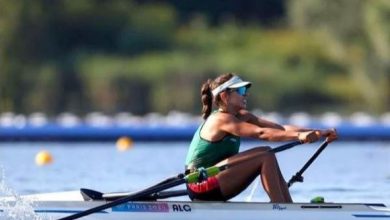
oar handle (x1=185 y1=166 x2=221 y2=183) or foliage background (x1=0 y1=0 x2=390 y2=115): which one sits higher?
foliage background (x1=0 y1=0 x2=390 y2=115)

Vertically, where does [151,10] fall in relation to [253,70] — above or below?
above

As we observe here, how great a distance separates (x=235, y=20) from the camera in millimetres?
42781

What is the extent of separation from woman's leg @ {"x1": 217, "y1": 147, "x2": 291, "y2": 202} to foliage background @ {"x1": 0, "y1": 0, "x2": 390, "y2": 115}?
23927 millimetres

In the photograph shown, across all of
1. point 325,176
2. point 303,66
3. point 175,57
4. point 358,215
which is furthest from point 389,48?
point 358,215

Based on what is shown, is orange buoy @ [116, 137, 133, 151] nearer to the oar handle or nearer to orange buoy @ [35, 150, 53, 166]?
orange buoy @ [35, 150, 53, 166]

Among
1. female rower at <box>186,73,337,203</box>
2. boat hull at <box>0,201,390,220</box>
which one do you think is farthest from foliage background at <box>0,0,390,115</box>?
boat hull at <box>0,201,390,220</box>

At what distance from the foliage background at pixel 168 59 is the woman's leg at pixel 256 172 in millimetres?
23927

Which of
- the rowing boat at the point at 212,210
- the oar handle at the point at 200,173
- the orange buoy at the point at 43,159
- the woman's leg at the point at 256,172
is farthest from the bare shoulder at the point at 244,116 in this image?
the orange buoy at the point at 43,159

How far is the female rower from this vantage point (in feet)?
34.1

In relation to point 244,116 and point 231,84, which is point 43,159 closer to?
point 244,116

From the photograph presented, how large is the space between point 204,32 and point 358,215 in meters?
29.9

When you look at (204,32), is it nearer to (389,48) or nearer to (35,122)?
(389,48)

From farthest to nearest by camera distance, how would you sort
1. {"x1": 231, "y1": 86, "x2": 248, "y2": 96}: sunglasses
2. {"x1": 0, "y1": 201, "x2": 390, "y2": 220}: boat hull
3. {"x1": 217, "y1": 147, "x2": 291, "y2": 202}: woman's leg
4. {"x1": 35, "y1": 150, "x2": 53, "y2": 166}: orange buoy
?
{"x1": 35, "y1": 150, "x2": 53, "y2": 166}: orange buoy → {"x1": 231, "y1": 86, "x2": 248, "y2": 96}: sunglasses → {"x1": 217, "y1": 147, "x2": 291, "y2": 202}: woman's leg → {"x1": 0, "y1": 201, "x2": 390, "y2": 220}: boat hull

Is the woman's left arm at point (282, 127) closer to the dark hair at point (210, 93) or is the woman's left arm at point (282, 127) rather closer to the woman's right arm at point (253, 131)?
the woman's right arm at point (253, 131)
